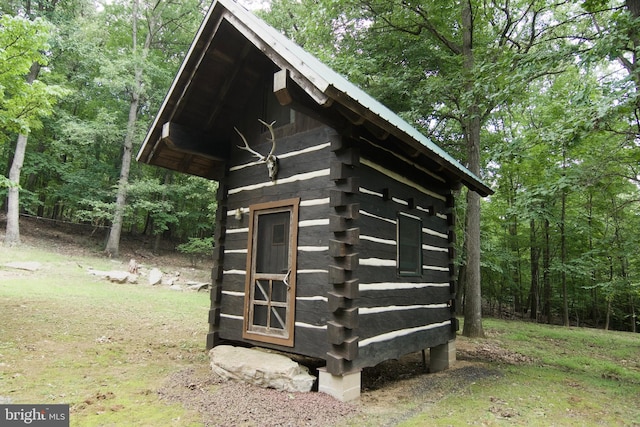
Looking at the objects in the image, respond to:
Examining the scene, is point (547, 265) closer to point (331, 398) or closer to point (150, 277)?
point (331, 398)

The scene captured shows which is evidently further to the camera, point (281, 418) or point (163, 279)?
point (163, 279)

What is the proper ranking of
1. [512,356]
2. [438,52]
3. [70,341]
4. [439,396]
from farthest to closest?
[438,52] → [512,356] → [70,341] → [439,396]

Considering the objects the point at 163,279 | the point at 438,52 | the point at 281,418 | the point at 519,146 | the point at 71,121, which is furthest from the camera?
the point at 71,121

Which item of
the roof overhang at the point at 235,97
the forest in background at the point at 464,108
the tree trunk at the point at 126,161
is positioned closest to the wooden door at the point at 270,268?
the roof overhang at the point at 235,97

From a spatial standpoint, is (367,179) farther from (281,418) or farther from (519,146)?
(519,146)

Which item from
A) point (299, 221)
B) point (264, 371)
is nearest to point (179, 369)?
point (264, 371)

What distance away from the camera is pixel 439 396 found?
560cm

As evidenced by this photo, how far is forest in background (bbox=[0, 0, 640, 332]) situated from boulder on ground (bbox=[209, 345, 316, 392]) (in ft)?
19.6

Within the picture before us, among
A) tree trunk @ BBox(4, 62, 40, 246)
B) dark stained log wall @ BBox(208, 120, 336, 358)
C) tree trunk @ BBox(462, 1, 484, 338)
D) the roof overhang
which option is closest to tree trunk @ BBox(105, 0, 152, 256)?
tree trunk @ BBox(4, 62, 40, 246)

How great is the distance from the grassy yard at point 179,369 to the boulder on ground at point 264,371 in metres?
0.84

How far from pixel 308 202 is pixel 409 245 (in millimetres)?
2316

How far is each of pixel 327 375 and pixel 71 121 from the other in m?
23.4

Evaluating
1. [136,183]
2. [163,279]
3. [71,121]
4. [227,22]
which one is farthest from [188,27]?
[227,22]

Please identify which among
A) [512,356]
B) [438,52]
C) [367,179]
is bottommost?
[512,356]
